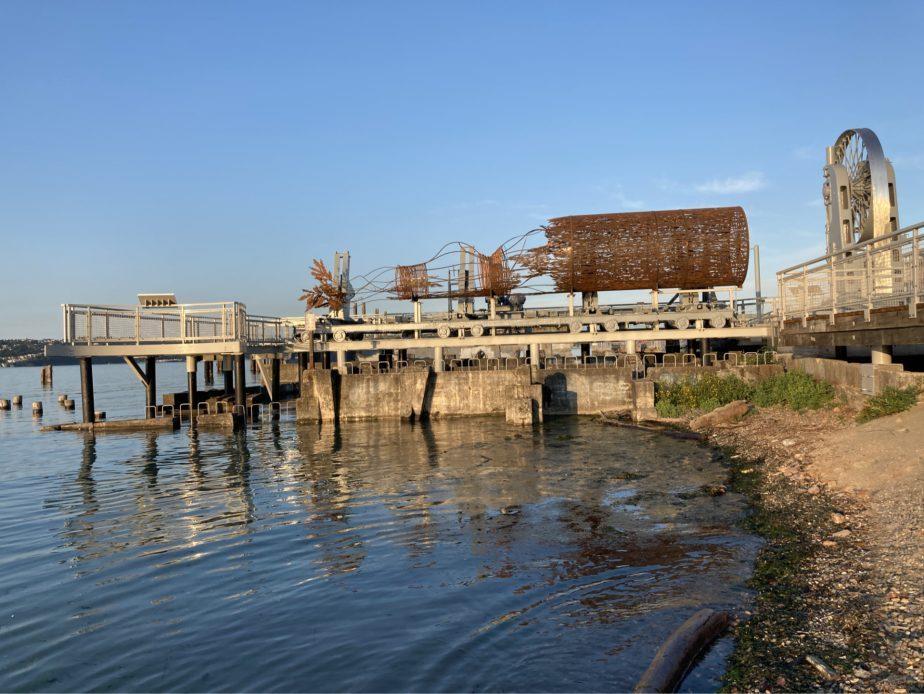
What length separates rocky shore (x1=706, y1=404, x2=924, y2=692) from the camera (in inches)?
242

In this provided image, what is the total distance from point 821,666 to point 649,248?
27.6 metres

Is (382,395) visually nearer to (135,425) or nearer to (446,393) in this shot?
(446,393)

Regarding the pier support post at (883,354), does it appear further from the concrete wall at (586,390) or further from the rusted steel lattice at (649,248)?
the rusted steel lattice at (649,248)

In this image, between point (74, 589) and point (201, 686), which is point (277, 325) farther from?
point (201, 686)

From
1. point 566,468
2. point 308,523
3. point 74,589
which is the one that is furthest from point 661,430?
point 74,589

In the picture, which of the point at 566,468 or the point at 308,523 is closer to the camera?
the point at 308,523

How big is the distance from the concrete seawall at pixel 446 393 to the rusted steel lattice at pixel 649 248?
18.3 feet

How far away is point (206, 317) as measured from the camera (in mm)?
31844

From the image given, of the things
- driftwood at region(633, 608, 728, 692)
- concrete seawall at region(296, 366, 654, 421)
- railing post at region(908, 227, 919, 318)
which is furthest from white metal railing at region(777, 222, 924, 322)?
driftwood at region(633, 608, 728, 692)

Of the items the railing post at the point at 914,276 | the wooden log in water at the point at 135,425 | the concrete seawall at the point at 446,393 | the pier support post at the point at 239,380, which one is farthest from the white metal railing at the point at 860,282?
the wooden log in water at the point at 135,425

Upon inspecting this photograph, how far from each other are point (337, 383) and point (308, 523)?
54.8 feet

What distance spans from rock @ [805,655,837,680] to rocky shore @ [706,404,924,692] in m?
0.01

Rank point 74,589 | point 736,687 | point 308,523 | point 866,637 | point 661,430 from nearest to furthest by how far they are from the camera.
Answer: point 736,687, point 866,637, point 74,589, point 308,523, point 661,430

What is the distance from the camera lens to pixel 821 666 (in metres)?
6.12
